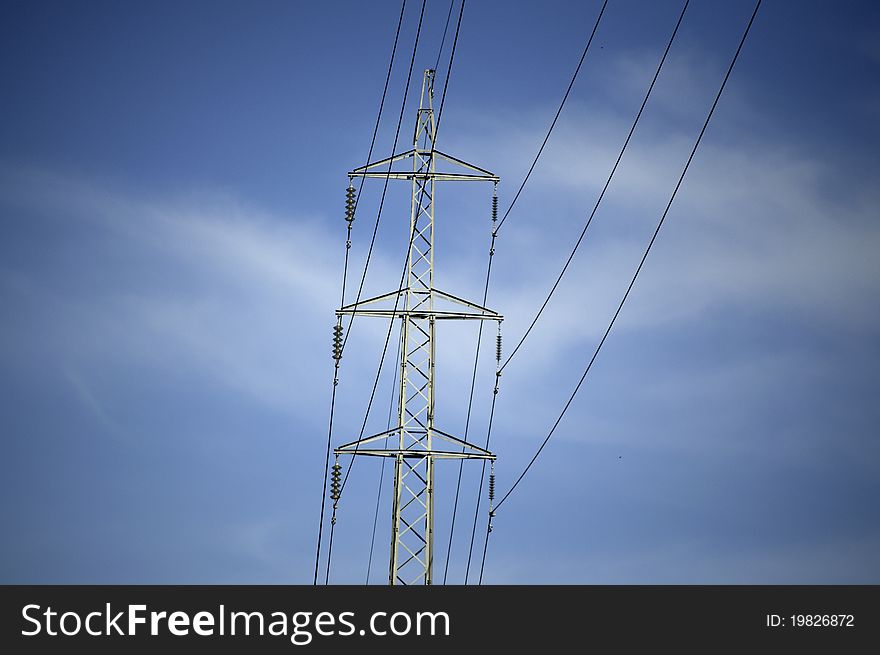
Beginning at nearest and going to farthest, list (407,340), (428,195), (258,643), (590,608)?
(258,643)
(590,608)
(407,340)
(428,195)

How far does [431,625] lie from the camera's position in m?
13.6

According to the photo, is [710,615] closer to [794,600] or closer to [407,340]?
[794,600]

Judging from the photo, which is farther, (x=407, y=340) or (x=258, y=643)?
(x=407, y=340)

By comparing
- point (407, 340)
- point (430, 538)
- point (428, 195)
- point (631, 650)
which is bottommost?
point (631, 650)

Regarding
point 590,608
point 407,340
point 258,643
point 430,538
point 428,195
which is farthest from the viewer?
point 428,195

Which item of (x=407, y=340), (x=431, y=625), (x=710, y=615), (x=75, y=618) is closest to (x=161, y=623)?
(x=75, y=618)

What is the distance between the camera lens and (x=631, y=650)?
13.7 metres

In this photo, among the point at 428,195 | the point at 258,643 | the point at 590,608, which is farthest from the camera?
the point at 428,195

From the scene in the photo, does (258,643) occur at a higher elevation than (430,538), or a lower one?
lower

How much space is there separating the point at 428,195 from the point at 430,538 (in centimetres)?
949

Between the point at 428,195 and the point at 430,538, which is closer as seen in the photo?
the point at 430,538

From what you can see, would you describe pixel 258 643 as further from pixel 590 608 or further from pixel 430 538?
pixel 430 538

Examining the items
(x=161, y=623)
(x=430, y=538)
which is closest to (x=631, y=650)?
(x=161, y=623)

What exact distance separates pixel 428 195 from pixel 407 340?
4485 millimetres
